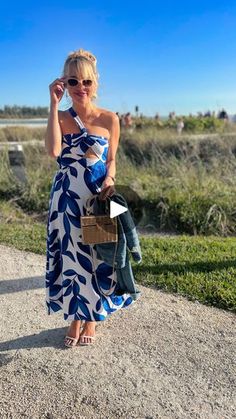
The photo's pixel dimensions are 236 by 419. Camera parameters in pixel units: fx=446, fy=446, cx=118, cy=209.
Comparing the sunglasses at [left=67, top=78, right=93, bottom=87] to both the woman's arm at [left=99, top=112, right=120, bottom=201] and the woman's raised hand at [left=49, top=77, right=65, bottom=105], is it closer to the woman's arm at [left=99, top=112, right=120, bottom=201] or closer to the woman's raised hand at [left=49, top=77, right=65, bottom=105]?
the woman's raised hand at [left=49, top=77, right=65, bottom=105]

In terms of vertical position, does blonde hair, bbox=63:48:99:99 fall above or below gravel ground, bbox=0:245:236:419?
above

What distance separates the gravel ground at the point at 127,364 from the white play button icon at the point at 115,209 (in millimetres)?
990

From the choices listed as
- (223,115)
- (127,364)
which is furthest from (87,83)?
(223,115)

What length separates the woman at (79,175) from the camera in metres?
2.88

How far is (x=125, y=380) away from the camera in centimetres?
276

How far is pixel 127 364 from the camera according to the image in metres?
2.93

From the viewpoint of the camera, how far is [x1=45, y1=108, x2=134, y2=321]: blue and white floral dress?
2941 mm

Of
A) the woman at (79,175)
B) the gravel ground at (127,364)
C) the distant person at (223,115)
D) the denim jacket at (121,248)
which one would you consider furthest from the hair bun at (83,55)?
the distant person at (223,115)

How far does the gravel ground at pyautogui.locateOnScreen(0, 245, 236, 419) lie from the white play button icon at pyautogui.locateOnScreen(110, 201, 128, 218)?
990 millimetres

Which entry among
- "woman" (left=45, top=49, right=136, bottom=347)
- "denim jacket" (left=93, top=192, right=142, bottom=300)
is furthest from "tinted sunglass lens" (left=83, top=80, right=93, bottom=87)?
"denim jacket" (left=93, top=192, right=142, bottom=300)

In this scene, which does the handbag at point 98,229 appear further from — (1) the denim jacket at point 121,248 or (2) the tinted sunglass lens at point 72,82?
(2) the tinted sunglass lens at point 72,82

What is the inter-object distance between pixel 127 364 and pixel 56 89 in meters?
1.84

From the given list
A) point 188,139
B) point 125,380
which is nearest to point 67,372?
point 125,380

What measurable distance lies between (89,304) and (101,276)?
210 millimetres
